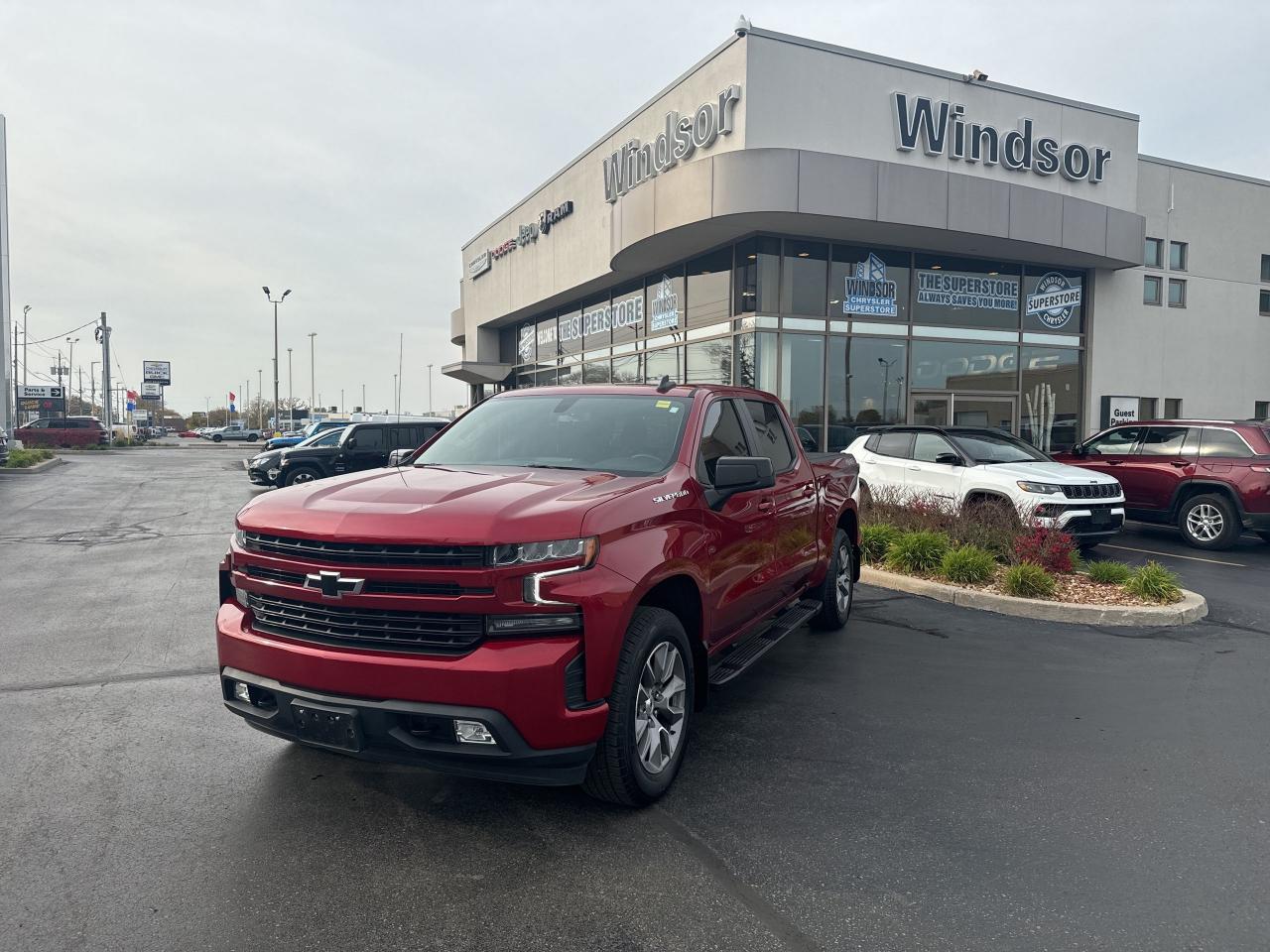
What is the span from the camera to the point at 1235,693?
532cm

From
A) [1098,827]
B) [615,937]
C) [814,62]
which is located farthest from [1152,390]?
[615,937]

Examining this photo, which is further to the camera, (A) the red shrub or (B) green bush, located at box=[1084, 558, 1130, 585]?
(A) the red shrub

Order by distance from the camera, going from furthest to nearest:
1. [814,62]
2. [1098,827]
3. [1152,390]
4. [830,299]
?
[1152,390] < [830,299] < [814,62] < [1098,827]

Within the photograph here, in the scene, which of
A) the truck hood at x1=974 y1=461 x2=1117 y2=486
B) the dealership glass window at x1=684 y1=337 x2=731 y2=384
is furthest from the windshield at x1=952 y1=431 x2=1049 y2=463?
the dealership glass window at x1=684 y1=337 x2=731 y2=384

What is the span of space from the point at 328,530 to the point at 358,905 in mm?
1359

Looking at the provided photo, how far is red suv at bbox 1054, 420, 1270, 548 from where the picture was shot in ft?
35.4

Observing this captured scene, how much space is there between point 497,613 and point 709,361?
1582 cm

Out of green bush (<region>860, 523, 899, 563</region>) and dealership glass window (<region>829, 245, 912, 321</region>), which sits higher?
dealership glass window (<region>829, 245, 912, 321</region>)

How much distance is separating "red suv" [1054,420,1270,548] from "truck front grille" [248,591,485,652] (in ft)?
37.7

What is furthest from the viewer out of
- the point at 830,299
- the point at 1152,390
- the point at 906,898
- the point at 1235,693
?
the point at 1152,390

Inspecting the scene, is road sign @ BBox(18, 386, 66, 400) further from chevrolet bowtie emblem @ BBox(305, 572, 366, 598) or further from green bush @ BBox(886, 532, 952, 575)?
chevrolet bowtie emblem @ BBox(305, 572, 366, 598)

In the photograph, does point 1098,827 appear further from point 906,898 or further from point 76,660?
point 76,660

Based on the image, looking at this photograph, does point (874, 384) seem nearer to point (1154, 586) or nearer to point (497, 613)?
point (1154, 586)

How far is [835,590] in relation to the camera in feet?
22.2
